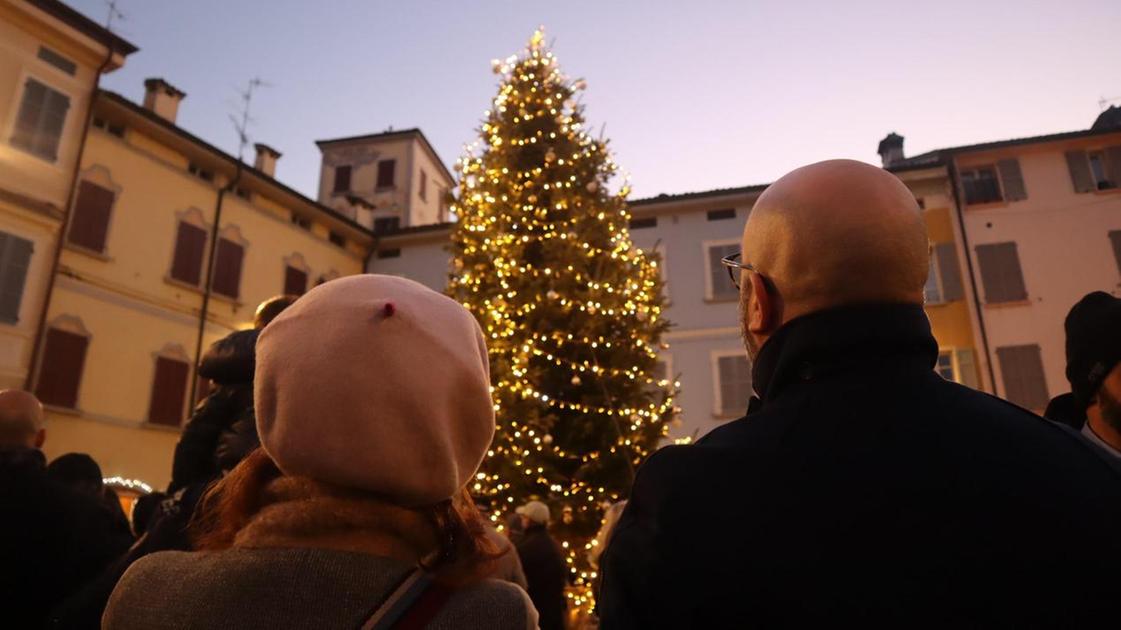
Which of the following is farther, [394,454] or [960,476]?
[394,454]

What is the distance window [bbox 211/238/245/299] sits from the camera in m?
19.2

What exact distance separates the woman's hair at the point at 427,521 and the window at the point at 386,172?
32382 millimetres

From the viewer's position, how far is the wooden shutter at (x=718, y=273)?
20.6 metres

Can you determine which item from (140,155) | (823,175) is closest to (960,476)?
(823,175)

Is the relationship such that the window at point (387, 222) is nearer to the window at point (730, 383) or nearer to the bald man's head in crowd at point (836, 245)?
the window at point (730, 383)

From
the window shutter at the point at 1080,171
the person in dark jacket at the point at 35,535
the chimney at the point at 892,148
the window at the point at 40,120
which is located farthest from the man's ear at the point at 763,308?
the chimney at the point at 892,148

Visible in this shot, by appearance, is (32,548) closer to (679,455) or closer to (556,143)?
(679,455)

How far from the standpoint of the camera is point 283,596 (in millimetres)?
1214

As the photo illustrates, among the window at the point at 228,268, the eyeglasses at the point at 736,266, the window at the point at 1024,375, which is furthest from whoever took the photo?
→ the window at the point at 228,268

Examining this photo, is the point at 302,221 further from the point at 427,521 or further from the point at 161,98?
the point at 427,521

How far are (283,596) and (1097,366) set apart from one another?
2648 millimetres

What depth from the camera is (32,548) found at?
273cm

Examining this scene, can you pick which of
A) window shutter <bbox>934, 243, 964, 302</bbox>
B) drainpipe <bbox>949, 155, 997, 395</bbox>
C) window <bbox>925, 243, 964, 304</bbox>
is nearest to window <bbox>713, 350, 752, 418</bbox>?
window <bbox>925, 243, 964, 304</bbox>

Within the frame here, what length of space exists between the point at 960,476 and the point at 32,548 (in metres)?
3.07
